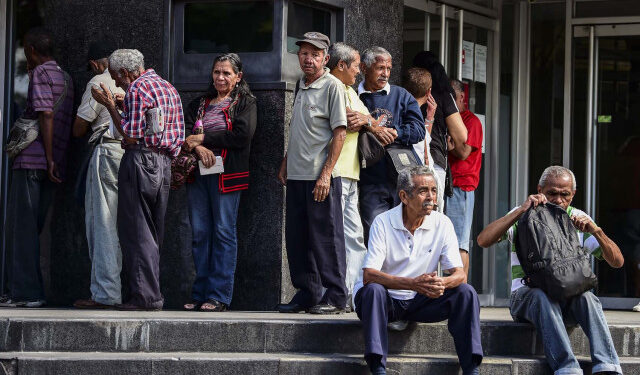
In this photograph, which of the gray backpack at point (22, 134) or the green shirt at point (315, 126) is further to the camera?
the gray backpack at point (22, 134)

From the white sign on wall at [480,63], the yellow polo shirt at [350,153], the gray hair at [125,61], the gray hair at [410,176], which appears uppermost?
the white sign on wall at [480,63]

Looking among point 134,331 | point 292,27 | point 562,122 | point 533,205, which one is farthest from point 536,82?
point 134,331

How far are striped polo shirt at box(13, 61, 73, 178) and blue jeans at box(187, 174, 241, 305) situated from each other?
3.69ft

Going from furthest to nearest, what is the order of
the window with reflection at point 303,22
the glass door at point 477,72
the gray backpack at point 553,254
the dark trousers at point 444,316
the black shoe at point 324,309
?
the glass door at point 477,72 < the window with reflection at point 303,22 < the black shoe at point 324,309 < the gray backpack at point 553,254 < the dark trousers at point 444,316

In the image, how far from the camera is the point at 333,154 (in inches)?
334

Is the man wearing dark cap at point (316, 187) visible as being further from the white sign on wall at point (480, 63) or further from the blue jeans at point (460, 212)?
the white sign on wall at point (480, 63)

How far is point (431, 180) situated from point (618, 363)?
1.58m

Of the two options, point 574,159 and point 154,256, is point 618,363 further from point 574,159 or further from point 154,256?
point 574,159

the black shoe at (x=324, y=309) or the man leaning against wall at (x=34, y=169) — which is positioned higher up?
the man leaning against wall at (x=34, y=169)

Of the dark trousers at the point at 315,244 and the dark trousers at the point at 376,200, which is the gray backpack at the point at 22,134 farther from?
the dark trousers at the point at 376,200

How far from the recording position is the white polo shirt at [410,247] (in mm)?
7699

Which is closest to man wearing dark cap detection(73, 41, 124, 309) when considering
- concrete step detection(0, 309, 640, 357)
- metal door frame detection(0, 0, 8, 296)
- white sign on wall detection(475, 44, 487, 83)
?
concrete step detection(0, 309, 640, 357)

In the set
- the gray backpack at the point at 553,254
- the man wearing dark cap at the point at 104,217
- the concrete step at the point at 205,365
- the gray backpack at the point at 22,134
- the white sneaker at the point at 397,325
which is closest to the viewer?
the concrete step at the point at 205,365

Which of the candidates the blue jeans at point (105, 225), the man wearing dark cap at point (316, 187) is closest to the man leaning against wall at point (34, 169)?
the blue jeans at point (105, 225)
